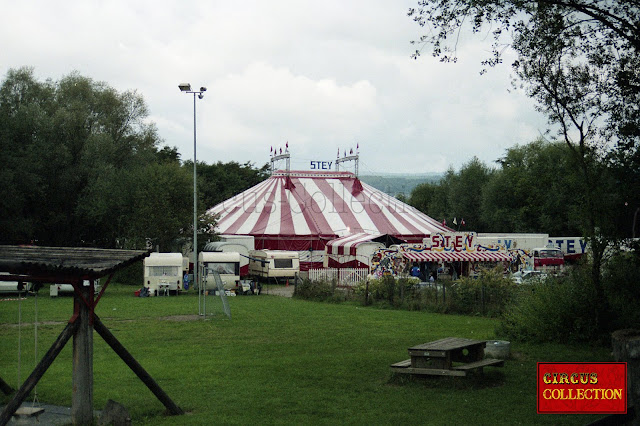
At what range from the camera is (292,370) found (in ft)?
37.8

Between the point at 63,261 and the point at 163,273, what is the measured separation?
21.3 meters

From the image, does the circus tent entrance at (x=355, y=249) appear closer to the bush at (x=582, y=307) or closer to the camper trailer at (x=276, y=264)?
the camper trailer at (x=276, y=264)

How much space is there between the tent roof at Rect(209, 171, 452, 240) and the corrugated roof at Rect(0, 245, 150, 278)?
29.7 metres

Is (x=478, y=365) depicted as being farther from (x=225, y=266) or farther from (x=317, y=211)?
(x=317, y=211)

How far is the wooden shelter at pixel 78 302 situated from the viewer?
7.65 m

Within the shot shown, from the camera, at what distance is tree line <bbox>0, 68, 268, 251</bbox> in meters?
33.7

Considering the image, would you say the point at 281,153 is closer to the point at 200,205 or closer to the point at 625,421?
the point at 200,205

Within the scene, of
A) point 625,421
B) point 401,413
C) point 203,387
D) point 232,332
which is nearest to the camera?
point 625,421

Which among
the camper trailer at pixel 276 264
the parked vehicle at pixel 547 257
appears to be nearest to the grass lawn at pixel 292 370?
the camper trailer at pixel 276 264

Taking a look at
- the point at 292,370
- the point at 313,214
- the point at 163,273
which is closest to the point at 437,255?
the point at 313,214

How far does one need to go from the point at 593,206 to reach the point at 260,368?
22.3ft

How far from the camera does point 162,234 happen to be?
33.8 m

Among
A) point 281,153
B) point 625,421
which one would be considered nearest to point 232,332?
point 625,421

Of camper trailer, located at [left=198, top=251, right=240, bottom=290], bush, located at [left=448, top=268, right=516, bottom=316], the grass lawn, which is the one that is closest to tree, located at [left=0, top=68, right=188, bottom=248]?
camper trailer, located at [left=198, top=251, right=240, bottom=290]
